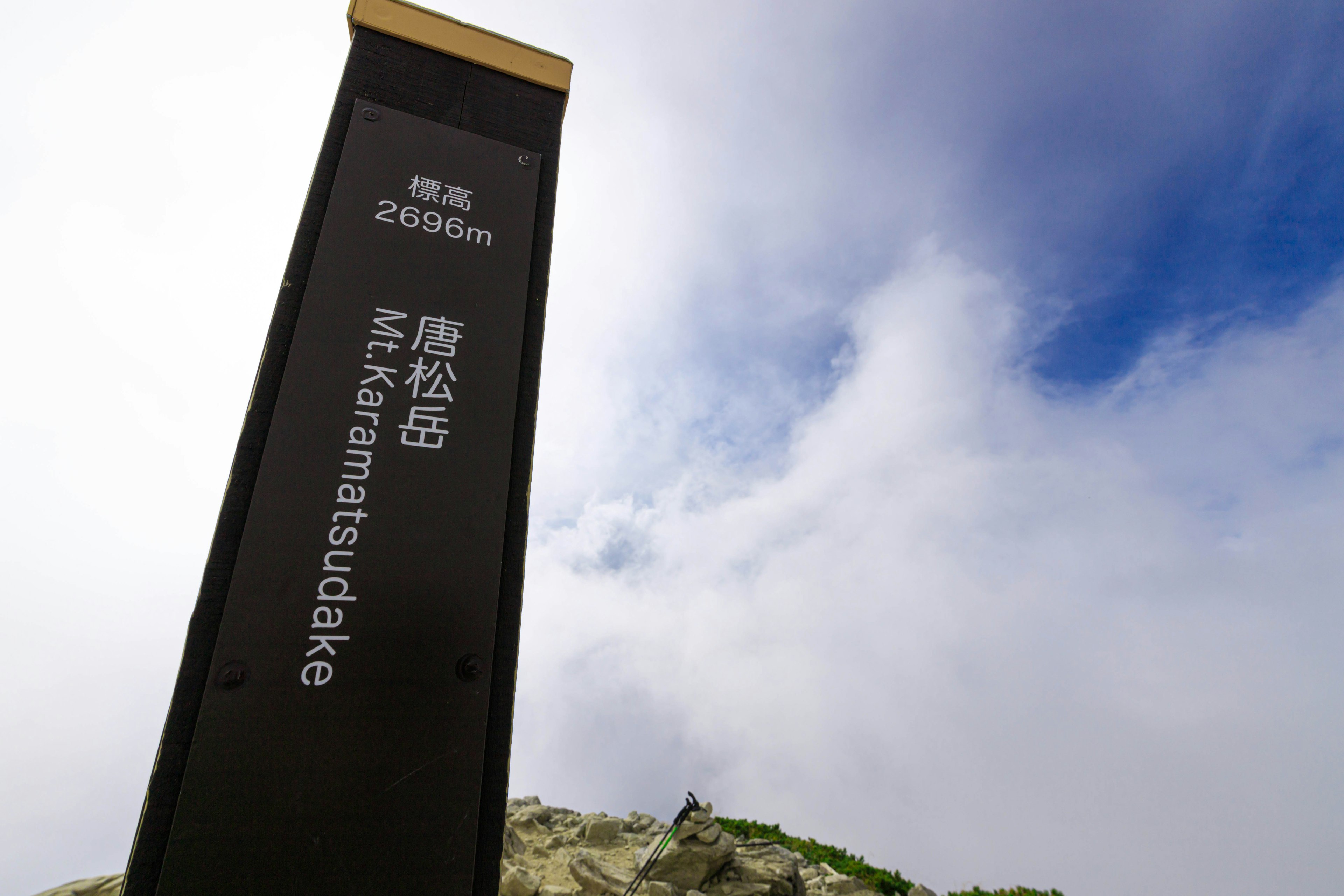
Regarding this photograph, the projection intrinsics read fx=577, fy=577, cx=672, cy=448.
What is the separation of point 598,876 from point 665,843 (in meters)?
0.84

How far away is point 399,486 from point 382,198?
1.22 meters

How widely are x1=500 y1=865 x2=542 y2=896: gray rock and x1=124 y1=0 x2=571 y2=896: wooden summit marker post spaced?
218 inches

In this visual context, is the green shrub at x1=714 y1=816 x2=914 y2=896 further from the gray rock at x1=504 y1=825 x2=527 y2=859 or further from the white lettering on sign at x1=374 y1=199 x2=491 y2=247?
the white lettering on sign at x1=374 y1=199 x2=491 y2=247

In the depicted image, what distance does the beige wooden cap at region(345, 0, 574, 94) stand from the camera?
257 cm

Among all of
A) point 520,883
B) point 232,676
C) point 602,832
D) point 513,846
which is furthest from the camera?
point 602,832

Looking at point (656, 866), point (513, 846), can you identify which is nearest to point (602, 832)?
point (513, 846)

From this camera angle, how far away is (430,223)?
92.4 inches

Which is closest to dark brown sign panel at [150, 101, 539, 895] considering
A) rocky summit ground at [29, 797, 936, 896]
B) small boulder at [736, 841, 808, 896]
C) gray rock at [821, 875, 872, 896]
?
rocky summit ground at [29, 797, 936, 896]

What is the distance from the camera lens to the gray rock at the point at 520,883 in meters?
6.15

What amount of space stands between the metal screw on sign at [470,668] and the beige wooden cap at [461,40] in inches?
101

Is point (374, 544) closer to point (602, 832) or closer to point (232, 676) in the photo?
point (232, 676)

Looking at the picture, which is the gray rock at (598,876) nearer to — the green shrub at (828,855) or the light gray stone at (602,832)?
the light gray stone at (602,832)

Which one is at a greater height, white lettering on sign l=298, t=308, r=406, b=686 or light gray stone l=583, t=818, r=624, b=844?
white lettering on sign l=298, t=308, r=406, b=686

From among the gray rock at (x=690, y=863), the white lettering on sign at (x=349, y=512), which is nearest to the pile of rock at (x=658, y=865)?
the gray rock at (x=690, y=863)
